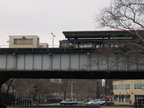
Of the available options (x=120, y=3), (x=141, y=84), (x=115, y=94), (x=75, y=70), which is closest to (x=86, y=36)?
(x=75, y=70)

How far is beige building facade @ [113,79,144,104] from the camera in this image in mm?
90000

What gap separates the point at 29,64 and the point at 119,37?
12.9m

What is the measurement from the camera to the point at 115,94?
10925 cm

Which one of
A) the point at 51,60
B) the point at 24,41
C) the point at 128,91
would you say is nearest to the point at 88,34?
the point at 51,60

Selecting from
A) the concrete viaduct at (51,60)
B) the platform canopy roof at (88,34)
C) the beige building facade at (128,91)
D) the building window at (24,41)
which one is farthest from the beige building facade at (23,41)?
→ the beige building facade at (128,91)

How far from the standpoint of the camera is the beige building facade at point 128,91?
295 feet

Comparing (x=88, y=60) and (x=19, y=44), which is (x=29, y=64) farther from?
(x=88, y=60)

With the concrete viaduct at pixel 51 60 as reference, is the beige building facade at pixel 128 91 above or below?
below

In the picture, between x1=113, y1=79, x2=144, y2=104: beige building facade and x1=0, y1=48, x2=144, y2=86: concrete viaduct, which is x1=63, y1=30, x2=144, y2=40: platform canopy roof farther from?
x1=113, y1=79, x2=144, y2=104: beige building facade

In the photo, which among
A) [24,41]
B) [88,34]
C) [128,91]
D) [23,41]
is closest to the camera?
[23,41]

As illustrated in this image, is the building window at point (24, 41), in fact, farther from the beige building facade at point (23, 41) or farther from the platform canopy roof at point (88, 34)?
the platform canopy roof at point (88, 34)

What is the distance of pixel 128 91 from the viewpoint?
318ft

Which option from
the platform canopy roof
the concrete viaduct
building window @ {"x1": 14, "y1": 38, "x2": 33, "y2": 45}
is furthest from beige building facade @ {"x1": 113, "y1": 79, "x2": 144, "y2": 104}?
building window @ {"x1": 14, "y1": 38, "x2": 33, "y2": 45}

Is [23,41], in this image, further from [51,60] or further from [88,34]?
[88,34]
